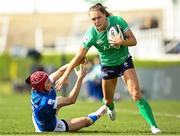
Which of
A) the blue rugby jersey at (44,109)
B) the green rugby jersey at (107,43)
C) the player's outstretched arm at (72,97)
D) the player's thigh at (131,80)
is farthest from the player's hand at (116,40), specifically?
the blue rugby jersey at (44,109)

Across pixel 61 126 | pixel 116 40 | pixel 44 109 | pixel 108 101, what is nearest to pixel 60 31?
pixel 108 101

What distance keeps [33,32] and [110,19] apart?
5258cm

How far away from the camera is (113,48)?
16016 millimetres

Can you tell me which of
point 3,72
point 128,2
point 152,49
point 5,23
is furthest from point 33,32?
A: point 152,49

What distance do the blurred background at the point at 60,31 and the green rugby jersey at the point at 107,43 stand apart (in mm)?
22438

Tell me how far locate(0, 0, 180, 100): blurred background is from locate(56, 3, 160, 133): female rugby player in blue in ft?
73.6

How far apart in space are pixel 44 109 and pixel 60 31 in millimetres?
53067

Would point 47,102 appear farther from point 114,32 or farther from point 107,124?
point 107,124

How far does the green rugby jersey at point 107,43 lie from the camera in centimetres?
1589

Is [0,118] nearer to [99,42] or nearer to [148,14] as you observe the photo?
[99,42]

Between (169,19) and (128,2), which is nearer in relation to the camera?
(169,19)

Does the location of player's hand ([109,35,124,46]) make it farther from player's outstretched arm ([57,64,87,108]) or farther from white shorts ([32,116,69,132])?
white shorts ([32,116,69,132])

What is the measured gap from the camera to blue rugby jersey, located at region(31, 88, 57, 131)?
624 inches

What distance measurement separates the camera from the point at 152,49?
4638 cm
